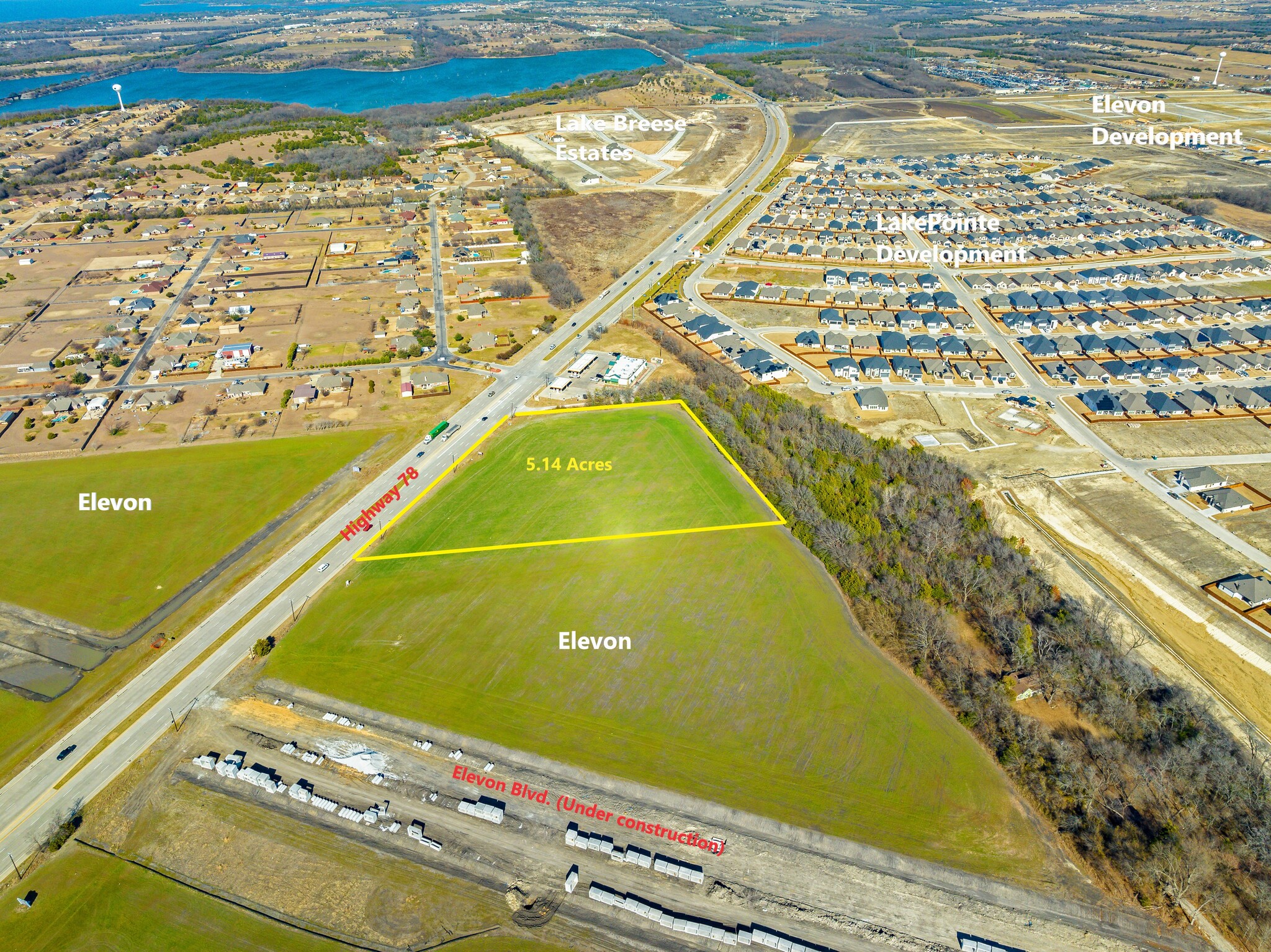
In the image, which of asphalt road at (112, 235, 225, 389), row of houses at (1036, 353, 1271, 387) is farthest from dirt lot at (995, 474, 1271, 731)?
asphalt road at (112, 235, 225, 389)

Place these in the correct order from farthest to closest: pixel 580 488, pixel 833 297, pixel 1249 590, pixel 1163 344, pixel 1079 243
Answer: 1. pixel 1079 243
2. pixel 833 297
3. pixel 1163 344
4. pixel 580 488
5. pixel 1249 590

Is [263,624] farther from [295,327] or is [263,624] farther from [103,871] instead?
[295,327]

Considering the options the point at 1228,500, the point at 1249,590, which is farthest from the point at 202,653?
the point at 1228,500

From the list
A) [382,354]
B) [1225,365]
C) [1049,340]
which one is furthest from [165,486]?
[1225,365]

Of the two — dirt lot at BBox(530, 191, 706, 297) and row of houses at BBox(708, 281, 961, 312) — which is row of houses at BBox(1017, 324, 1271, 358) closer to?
row of houses at BBox(708, 281, 961, 312)

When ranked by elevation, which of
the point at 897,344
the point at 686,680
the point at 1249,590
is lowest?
the point at 686,680

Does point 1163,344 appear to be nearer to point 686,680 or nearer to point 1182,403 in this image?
point 1182,403

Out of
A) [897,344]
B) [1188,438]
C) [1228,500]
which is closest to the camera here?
[1228,500]
